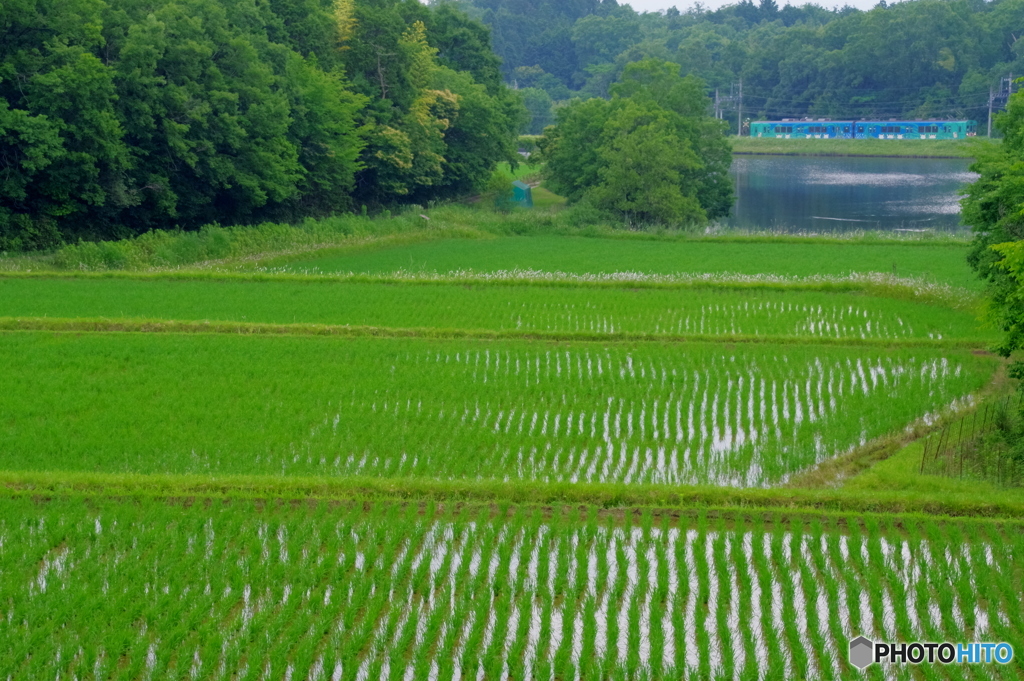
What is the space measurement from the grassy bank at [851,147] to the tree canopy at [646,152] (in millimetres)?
33723

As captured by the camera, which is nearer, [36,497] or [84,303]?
[36,497]

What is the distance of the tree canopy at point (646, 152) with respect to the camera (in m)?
36.4

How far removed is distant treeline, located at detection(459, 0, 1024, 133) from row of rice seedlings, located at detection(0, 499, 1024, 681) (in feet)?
258

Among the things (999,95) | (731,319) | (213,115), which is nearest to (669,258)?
(731,319)

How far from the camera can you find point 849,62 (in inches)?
3644

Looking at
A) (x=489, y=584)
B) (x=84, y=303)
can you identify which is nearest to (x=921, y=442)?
(x=489, y=584)

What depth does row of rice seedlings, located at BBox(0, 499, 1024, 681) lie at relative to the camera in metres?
6.31

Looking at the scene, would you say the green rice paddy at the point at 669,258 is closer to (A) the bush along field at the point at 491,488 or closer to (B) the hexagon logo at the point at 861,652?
(A) the bush along field at the point at 491,488

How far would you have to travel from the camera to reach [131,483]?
9125 millimetres

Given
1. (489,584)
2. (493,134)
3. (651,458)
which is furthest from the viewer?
(493,134)

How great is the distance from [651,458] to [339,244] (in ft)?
69.7

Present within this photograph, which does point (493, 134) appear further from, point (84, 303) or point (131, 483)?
point (131, 483)

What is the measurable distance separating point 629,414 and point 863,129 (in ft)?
274

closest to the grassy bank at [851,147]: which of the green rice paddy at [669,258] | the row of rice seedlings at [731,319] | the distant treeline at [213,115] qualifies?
the distant treeline at [213,115]
